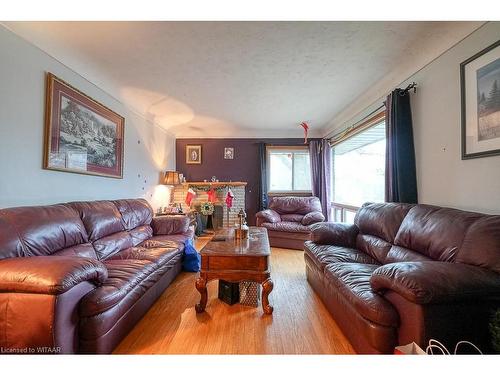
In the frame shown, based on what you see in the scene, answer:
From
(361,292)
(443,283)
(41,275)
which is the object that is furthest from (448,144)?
(41,275)

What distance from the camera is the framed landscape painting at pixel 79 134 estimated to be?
216 cm

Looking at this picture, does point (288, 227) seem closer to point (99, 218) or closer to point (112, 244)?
point (112, 244)

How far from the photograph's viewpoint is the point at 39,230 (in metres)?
1.65

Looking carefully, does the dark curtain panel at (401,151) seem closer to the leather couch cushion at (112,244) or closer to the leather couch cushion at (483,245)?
the leather couch cushion at (483,245)

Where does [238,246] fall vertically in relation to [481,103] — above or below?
below

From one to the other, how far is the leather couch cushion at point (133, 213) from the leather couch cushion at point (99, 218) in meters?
0.10

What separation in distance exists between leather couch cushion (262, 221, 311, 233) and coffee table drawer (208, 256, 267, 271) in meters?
2.26

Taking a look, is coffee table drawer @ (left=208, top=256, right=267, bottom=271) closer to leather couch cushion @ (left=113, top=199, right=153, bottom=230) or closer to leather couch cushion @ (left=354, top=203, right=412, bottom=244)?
leather couch cushion @ (left=354, top=203, right=412, bottom=244)

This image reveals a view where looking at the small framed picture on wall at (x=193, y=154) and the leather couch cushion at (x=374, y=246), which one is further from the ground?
the small framed picture on wall at (x=193, y=154)

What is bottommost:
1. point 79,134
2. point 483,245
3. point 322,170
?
point 483,245

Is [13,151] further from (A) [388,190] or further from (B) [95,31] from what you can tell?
(A) [388,190]

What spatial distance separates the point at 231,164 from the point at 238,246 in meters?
3.63

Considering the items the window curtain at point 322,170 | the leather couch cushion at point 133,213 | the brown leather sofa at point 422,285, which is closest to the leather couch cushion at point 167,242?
the leather couch cushion at point 133,213

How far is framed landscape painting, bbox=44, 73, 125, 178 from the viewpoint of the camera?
2.16m
